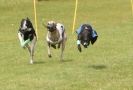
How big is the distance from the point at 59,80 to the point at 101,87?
65.1 inches

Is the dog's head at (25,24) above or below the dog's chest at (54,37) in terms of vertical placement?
above

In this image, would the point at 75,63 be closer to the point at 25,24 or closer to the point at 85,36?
the point at 85,36

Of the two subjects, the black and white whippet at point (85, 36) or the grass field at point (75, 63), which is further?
the black and white whippet at point (85, 36)

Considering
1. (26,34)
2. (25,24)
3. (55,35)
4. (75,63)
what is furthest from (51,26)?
(75,63)

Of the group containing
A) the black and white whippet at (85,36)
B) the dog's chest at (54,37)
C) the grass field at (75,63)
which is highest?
the black and white whippet at (85,36)

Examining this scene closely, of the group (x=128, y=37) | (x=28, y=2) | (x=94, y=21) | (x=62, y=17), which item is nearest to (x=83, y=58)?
(x=128, y=37)

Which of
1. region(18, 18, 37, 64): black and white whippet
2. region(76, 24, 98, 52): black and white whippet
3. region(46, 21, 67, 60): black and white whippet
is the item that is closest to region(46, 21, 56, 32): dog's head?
region(46, 21, 67, 60): black and white whippet

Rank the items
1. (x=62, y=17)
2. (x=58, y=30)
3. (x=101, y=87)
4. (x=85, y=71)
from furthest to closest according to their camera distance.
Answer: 1. (x=62, y=17)
2. (x=58, y=30)
3. (x=85, y=71)
4. (x=101, y=87)

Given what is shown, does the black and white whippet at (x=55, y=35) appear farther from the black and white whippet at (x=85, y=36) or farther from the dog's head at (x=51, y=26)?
the black and white whippet at (x=85, y=36)

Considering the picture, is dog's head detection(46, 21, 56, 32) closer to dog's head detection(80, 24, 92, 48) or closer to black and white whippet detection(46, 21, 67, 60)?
black and white whippet detection(46, 21, 67, 60)

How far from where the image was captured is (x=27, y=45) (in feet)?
55.3

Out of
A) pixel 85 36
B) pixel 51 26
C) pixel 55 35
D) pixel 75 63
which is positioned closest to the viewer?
pixel 85 36

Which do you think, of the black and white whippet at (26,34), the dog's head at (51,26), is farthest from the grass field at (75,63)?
the dog's head at (51,26)

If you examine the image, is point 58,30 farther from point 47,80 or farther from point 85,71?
point 47,80
